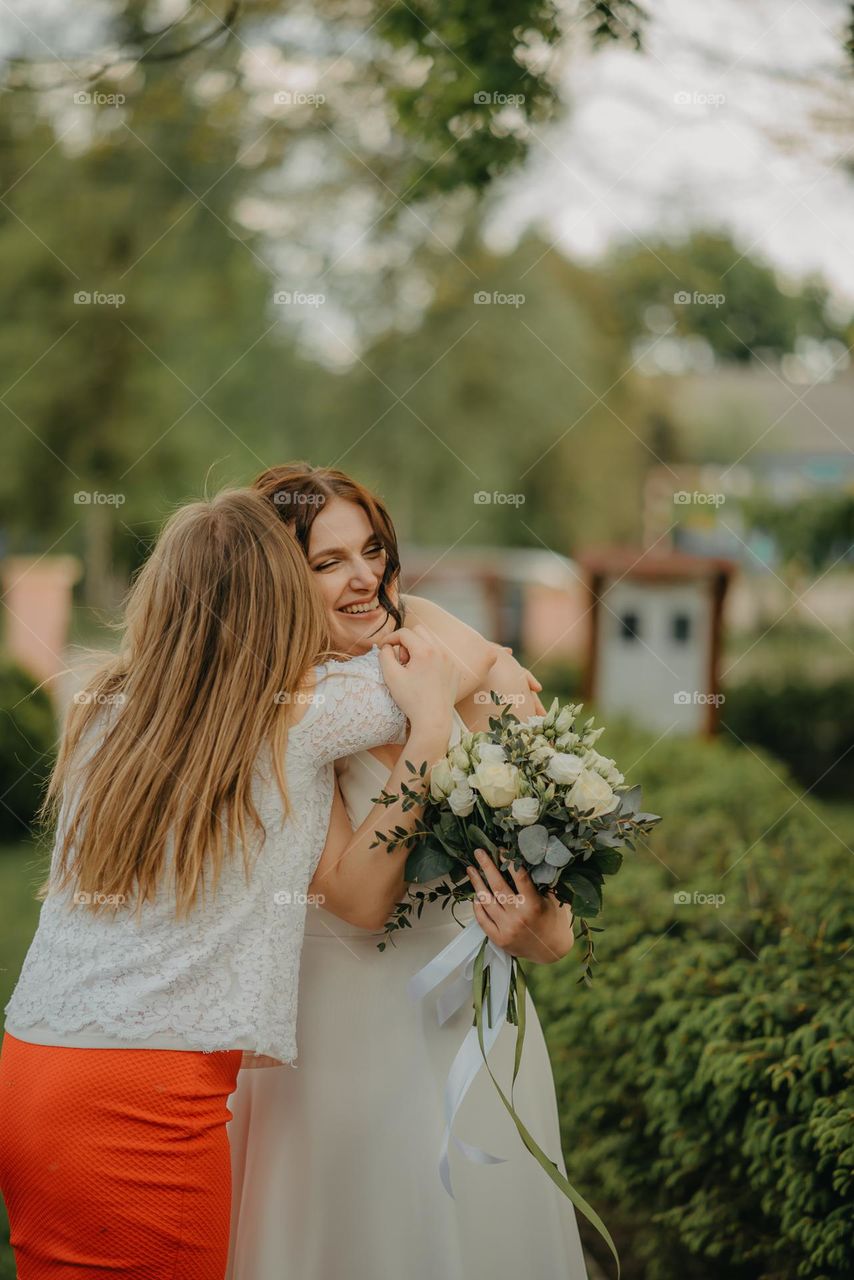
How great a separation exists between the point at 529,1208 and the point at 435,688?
3.74 feet

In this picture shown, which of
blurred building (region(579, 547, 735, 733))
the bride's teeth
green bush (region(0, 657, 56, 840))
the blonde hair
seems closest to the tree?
blurred building (region(579, 547, 735, 733))

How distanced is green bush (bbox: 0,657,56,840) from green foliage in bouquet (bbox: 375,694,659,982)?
605 cm

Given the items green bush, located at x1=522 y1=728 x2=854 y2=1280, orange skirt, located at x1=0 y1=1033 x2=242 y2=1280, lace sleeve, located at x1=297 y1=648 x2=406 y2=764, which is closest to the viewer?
orange skirt, located at x1=0 y1=1033 x2=242 y2=1280

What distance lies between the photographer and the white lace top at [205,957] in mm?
1862

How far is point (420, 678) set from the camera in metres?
2.19

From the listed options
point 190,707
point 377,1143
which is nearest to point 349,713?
point 190,707

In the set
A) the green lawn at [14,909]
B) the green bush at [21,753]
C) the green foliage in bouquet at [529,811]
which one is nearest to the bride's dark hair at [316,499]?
the green foliage in bouquet at [529,811]

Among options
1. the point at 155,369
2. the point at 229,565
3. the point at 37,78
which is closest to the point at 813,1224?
the point at 229,565

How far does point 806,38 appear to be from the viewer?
18.5 feet

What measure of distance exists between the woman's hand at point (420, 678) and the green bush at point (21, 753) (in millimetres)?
5961

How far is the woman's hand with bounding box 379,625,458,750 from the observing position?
2.17 m

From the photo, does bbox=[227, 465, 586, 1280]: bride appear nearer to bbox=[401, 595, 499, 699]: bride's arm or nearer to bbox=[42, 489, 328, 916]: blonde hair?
bbox=[401, 595, 499, 699]: bride's arm

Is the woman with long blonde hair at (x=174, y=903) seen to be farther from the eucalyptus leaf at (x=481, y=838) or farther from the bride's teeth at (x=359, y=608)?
the bride's teeth at (x=359, y=608)

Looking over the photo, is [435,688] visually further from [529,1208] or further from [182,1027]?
[529,1208]
